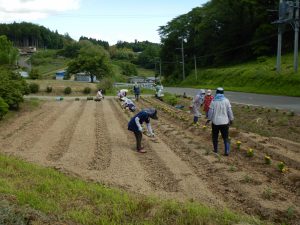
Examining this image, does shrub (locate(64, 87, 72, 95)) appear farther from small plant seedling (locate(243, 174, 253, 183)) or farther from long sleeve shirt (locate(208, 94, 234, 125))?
small plant seedling (locate(243, 174, 253, 183))

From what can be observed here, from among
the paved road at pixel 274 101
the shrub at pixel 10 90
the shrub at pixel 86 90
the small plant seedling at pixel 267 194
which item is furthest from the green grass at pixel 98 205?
the shrub at pixel 86 90

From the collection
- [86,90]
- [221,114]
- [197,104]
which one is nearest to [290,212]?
[221,114]

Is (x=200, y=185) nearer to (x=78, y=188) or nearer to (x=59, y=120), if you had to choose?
(x=78, y=188)

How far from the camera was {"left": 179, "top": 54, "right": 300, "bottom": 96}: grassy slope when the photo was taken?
116 feet

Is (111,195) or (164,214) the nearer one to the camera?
(164,214)

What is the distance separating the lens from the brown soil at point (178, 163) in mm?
7508

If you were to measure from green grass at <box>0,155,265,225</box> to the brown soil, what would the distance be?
91cm

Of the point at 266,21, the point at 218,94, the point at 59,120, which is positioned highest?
the point at 266,21

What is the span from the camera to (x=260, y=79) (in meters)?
42.0

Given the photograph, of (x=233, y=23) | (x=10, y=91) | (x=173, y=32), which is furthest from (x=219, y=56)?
(x=10, y=91)

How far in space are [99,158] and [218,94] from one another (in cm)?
352

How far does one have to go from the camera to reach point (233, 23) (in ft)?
219

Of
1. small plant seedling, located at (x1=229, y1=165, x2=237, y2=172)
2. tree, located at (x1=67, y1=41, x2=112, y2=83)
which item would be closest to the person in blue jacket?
small plant seedling, located at (x1=229, y1=165, x2=237, y2=172)

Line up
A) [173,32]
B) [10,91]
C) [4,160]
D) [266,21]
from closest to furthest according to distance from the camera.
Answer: [4,160] < [10,91] < [266,21] < [173,32]
